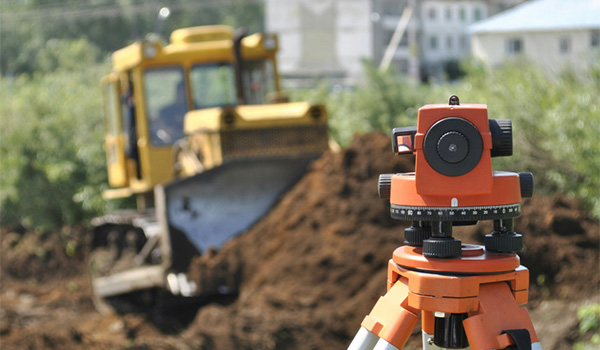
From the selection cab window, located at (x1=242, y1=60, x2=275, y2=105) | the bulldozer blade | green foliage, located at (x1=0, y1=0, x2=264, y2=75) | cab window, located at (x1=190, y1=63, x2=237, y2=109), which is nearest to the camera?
the bulldozer blade

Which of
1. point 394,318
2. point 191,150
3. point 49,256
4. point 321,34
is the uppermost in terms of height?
point 321,34

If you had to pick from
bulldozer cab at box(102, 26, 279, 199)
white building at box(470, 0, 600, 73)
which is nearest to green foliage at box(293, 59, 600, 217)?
white building at box(470, 0, 600, 73)

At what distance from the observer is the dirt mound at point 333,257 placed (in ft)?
20.9

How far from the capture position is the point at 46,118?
15586mm

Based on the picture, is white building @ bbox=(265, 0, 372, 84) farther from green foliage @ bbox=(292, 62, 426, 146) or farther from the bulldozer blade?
the bulldozer blade

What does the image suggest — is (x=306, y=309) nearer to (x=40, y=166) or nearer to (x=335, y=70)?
(x=40, y=166)

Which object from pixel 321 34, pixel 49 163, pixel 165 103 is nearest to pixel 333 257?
pixel 165 103

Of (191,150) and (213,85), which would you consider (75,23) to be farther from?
(191,150)

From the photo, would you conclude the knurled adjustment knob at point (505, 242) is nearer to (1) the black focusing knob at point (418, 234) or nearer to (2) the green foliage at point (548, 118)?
(1) the black focusing knob at point (418, 234)

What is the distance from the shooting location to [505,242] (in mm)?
2113

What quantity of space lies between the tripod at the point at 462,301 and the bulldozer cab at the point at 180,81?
7259mm

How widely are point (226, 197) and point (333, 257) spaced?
1403 mm

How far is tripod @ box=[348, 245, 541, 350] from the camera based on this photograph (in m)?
2.04

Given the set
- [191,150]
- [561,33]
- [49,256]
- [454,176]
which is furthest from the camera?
[49,256]
